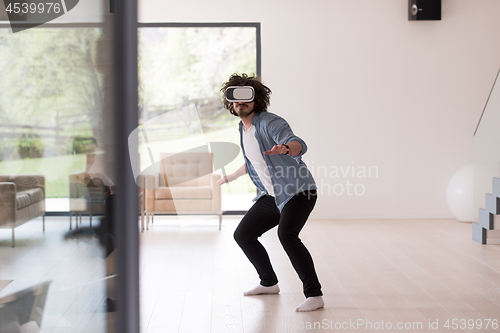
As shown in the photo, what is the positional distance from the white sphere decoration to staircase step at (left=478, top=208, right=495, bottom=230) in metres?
1.01

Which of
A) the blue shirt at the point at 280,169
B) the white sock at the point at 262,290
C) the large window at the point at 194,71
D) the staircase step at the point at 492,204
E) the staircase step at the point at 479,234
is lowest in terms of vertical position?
the white sock at the point at 262,290

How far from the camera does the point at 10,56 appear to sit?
728mm

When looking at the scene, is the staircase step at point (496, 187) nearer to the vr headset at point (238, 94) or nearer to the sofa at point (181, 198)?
the sofa at point (181, 198)

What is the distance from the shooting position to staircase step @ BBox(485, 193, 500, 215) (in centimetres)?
421

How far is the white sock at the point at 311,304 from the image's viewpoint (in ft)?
8.80

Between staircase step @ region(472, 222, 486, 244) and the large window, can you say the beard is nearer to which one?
staircase step @ region(472, 222, 486, 244)

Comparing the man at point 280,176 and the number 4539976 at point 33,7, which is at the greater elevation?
the number 4539976 at point 33,7

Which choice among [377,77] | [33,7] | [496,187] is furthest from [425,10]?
[33,7]

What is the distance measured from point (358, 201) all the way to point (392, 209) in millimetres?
464

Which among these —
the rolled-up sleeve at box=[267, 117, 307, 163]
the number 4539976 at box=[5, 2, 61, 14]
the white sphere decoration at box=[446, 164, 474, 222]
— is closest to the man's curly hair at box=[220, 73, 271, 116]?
the rolled-up sleeve at box=[267, 117, 307, 163]

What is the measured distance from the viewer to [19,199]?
0.73 m

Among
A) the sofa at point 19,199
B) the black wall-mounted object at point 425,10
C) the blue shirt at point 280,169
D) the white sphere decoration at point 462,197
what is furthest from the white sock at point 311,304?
the black wall-mounted object at point 425,10

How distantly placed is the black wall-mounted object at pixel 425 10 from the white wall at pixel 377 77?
116mm

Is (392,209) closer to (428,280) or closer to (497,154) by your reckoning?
Answer: (497,154)
